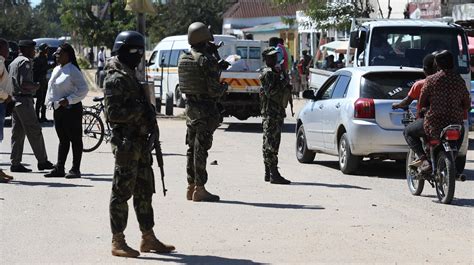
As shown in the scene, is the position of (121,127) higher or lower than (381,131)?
higher

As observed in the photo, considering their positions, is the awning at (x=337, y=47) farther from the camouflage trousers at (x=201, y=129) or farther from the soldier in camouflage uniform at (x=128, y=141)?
the soldier in camouflage uniform at (x=128, y=141)

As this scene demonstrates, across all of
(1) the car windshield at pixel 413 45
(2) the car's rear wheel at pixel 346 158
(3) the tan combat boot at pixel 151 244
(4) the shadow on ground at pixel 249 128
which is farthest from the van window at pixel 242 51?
(3) the tan combat boot at pixel 151 244

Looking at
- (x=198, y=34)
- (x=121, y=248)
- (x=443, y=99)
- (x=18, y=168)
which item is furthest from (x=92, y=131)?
(x=121, y=248)

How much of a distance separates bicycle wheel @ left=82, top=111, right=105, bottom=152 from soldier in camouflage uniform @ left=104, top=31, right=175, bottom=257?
9748 millimetres

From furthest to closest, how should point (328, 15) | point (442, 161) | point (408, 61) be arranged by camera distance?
point (328, 15), point (408, 61), point (442, 161)

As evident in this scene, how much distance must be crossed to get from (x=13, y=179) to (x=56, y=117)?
0.99 meters

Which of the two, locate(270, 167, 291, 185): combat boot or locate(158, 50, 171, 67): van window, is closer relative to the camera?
locate(270, 167, 291, 185): combat boot

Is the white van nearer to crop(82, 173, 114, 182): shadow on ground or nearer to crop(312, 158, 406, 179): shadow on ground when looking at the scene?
crop(312, 158, 406, 179): shadow on ground

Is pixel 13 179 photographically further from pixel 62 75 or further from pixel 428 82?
pixel 428 82

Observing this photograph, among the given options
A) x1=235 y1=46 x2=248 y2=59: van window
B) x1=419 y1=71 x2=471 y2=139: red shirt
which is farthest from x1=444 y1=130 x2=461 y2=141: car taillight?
x1=235 y1=46 x2=248 y2=59: van window

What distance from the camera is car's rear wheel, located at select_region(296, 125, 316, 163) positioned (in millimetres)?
16656

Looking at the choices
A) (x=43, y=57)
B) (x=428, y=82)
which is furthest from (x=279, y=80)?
(x=43, y=57)

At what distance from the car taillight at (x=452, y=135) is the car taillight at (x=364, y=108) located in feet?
9.14

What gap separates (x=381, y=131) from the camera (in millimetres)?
14375
